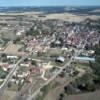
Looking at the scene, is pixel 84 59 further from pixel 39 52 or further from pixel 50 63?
pixel 39 52

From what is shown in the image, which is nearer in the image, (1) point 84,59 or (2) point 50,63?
(2) point 50,63

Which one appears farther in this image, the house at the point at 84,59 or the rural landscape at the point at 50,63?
the house at the point at 84,59

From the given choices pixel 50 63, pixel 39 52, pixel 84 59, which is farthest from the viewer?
pixel 39 52

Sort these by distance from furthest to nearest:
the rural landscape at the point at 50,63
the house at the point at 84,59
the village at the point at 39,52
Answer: the house at the point at 84,59 → the village at the point at 39,52 → the rural landscape at the point at 50,63

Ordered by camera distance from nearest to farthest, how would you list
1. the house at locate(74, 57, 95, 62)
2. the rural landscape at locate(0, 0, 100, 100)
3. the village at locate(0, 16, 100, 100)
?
1. the rural landscape at locate(0, 0, 100, 100)
2. the village at locate(0, 16, 100, 100)
3. the house at locate(74, 57, 95, 62)

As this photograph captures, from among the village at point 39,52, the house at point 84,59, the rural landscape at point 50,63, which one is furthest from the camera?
the house at point 84,59

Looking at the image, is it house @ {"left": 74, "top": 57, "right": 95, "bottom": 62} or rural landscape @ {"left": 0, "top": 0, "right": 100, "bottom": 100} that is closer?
rural landscape @ {"left": 0, "top": 0, "right": 100, "bottom": 100}

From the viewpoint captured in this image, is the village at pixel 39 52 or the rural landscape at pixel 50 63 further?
the village at pixel 39 52

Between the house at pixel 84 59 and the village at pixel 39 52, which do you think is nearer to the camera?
the village at pixel 39 52

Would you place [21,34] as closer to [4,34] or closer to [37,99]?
[4,34]

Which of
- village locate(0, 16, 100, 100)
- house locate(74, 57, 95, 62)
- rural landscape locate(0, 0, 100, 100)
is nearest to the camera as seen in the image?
rural landscape locate(0, 0, 100, 100)

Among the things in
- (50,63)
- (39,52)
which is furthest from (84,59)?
(39,52)
